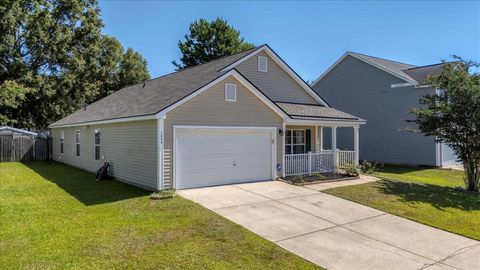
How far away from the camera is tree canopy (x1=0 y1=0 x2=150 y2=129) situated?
28047mm

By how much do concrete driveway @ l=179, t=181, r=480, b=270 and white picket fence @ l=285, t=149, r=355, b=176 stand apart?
3624 millimetres

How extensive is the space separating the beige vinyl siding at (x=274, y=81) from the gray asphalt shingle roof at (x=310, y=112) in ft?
1.80

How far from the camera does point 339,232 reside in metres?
7.42

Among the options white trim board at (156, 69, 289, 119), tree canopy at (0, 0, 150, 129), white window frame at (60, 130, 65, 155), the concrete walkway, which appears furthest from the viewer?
tree canopy at (0, 0, 150, 129)

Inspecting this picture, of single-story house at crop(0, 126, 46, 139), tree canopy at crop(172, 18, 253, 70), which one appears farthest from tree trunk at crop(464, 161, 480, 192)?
tree canopy at crop(172, 18, 253, 70)

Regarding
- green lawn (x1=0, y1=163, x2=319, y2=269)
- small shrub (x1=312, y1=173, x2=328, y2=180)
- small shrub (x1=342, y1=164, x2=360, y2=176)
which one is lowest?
green lawn (x1=0, y1=163, x2=319, y2=269)

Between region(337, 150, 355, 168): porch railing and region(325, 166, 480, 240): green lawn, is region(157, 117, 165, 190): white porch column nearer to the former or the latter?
region(325, 166, 480, 240): green lawn

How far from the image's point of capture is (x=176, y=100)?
36.3 feet

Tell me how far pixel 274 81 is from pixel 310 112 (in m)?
2.62

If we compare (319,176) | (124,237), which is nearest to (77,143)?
(319,176)

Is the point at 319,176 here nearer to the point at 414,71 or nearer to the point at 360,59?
the point at 360,59

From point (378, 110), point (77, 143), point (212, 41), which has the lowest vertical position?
point (77, 143)

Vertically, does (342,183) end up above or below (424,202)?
above

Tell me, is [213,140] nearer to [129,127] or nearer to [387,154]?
[129,127]
